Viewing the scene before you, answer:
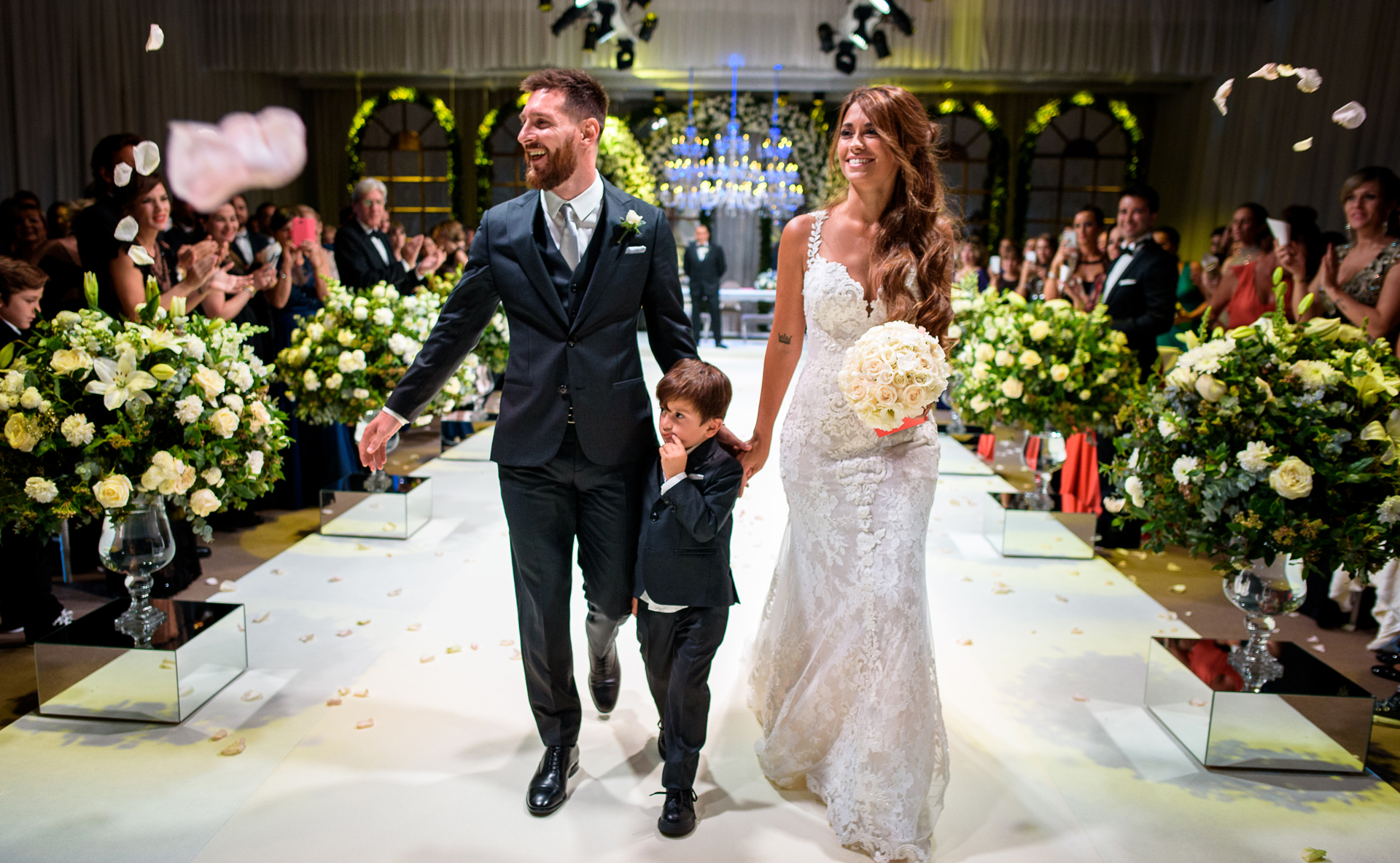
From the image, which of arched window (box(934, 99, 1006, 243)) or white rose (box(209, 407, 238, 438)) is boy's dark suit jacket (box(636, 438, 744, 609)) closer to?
white rose (box(209, 407, 238, 438))

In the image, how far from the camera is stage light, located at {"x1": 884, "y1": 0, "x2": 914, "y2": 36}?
466 inches

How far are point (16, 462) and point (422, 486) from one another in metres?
2.46

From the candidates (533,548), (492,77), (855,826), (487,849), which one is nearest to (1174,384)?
(855,826)

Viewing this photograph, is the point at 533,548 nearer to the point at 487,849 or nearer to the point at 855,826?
the point at 487,849

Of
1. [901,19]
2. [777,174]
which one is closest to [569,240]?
[901,19]

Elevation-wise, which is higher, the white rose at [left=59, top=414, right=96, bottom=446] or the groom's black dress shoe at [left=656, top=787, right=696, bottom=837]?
the white rose at [left=59, top=414, right=96, bottom=446]

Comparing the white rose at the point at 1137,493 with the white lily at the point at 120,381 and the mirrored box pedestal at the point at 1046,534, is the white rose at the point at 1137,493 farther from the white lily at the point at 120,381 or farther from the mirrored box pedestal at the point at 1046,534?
the white lily at the point at 120,381

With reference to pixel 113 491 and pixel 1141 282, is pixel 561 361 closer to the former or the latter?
pixel 113 491

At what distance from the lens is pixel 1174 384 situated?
321cm

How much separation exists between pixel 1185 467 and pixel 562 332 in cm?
201

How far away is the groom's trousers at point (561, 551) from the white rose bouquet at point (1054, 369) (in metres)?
3.07

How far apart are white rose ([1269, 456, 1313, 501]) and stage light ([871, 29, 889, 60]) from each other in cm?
1080

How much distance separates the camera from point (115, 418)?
125 inches

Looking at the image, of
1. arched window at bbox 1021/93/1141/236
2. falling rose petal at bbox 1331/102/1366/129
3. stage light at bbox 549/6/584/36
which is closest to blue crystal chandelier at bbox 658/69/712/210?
stage light at bbox 549/6/584/36
